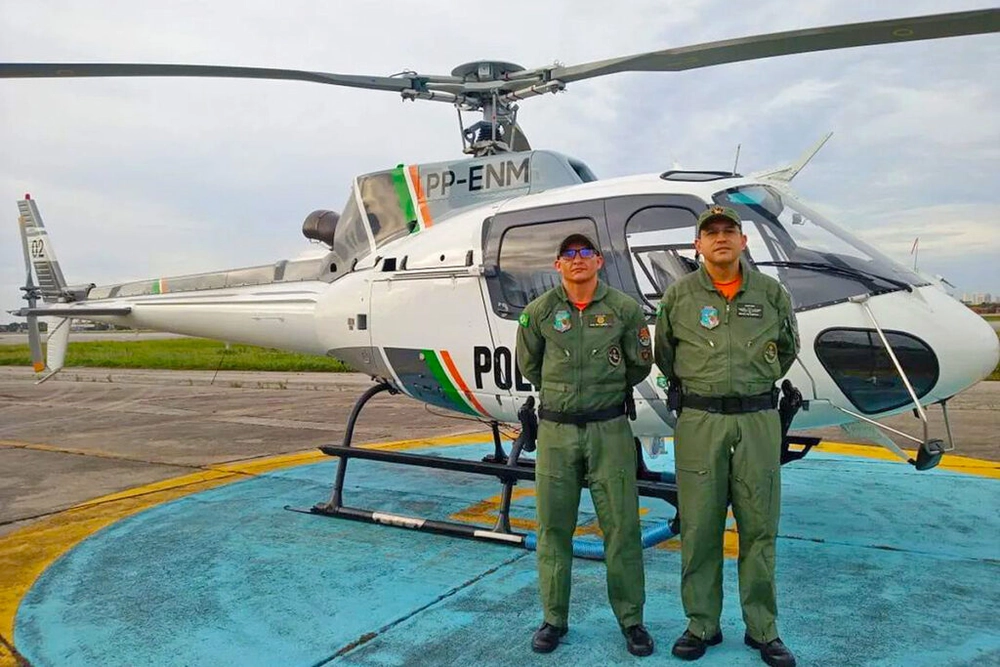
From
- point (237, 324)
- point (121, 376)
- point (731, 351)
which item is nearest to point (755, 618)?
point (731, 351)

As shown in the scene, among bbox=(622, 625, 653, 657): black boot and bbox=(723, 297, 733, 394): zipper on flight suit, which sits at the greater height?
bbox=(723, 297, 733, 394): zipper on flight suit

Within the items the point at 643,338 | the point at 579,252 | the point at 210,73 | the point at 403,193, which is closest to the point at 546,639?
the point at 643,338

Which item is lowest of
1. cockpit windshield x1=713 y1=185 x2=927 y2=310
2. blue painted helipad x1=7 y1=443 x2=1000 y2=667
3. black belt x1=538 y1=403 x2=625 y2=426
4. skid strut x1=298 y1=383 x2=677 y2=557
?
blue painted helipad x1=7 y1=443 x2=1000 y2=667

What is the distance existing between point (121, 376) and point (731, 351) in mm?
24155

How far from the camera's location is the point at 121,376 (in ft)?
76.0

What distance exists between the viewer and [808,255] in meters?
3.68

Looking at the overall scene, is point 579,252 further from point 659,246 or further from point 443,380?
point 443,380

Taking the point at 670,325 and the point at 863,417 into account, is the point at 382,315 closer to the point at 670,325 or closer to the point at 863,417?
the point at 670,325

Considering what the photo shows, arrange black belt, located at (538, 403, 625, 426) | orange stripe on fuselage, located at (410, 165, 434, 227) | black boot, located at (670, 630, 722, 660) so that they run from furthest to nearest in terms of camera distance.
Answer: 1. orange stripe on fuselage, located at (410, 165, 434, 227)
2. black belt, located at (538, 403, 625, 426)
3. black boot, located at (670, 630, 722, 660)

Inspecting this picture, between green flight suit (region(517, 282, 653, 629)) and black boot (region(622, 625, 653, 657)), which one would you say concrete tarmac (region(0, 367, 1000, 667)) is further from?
green flight suit (region(517, 282, 653, 629))

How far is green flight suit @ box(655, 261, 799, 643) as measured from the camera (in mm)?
2867


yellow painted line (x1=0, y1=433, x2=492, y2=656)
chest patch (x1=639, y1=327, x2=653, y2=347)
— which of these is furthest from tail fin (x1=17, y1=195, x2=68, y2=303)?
chest patch (x1=639, y1=327, x2=653, y2=347)

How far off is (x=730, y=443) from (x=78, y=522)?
5050 mm

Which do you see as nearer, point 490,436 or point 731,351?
point 731,351
